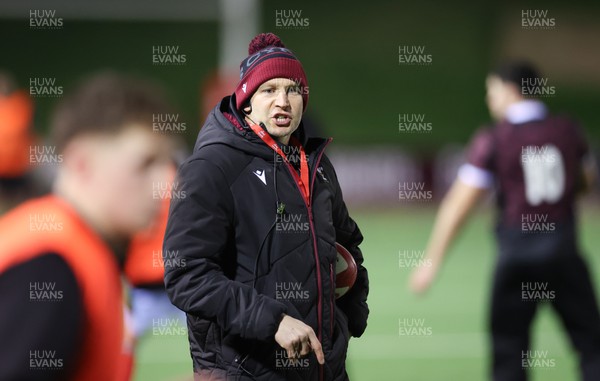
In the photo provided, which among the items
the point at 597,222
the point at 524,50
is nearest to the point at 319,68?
the point at 524,50

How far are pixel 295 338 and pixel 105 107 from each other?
1.35m

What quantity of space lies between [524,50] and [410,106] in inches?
140

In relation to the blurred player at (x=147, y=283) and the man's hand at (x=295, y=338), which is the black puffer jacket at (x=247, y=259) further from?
the blurred player at (x=147, y=283)

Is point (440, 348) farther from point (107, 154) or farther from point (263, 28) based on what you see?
point (263, 28)

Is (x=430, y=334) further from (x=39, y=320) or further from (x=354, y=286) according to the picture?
(x=39, y=320)

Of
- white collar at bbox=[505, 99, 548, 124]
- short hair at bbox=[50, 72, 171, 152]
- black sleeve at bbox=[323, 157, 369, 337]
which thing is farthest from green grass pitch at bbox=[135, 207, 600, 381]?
short hair at bbox=[50, 72, 171, 152]

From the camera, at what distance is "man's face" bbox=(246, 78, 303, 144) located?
377cm

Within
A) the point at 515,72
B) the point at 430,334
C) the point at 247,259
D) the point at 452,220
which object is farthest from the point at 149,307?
the point at 430,334

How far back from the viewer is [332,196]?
12.7 ft

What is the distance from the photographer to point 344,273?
3965 millimetres

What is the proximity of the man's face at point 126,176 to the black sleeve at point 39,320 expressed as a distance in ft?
0.60

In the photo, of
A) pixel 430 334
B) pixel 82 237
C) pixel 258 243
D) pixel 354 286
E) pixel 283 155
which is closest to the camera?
pixel 82 237

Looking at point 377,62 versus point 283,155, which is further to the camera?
point 377,62

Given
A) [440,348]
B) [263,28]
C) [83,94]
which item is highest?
[263,28]
